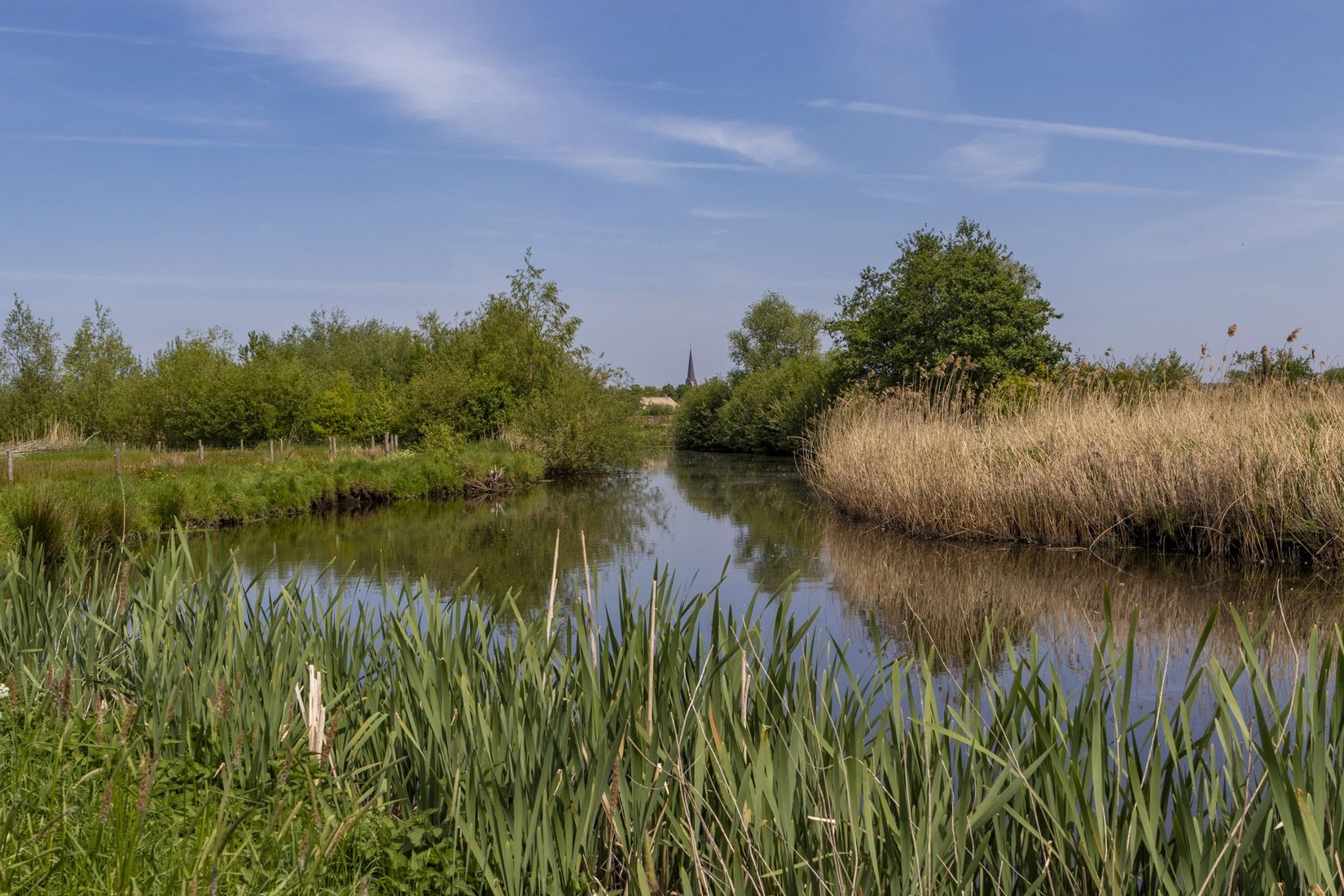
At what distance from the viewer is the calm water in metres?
8.11

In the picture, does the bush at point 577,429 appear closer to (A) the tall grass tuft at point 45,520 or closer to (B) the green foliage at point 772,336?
(A) the tall grass tuft at point 45,520

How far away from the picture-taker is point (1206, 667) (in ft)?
7.37

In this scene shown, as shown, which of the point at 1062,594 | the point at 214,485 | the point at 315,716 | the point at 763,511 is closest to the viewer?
the point at 315,716

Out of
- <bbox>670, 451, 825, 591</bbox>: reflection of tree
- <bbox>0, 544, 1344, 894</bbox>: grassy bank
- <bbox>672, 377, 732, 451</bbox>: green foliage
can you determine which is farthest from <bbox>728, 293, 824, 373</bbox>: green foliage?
<bbox>0, 544, 1344, 894</bbox>: grassy bank

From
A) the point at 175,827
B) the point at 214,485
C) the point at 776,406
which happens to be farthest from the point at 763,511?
the point at 776,406

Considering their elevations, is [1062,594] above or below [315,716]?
below

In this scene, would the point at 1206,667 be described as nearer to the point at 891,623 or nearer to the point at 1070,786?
the point at 1070,786

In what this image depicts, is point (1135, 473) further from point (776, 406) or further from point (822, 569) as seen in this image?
point (776, 406)

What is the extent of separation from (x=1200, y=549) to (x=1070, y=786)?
10.4 metres

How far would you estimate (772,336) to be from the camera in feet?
214

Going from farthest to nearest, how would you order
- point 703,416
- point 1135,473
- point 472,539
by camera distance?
point 703,416 < point 472,539 < point 1135,473

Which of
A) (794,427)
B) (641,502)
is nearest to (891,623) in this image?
(641,502)

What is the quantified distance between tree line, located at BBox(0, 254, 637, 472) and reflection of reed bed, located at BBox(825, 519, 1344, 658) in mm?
18986

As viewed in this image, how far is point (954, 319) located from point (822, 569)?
23.0 m
